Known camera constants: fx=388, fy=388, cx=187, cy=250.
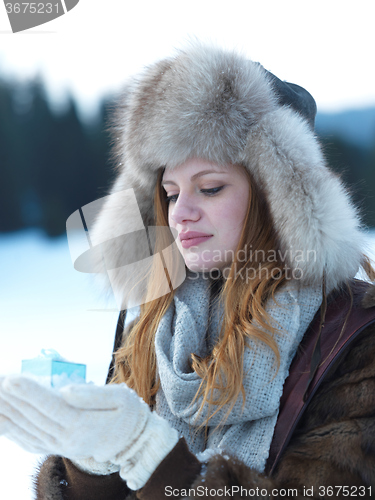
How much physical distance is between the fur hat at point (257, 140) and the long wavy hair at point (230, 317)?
70 mm

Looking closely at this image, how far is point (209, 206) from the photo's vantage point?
3.51 feet

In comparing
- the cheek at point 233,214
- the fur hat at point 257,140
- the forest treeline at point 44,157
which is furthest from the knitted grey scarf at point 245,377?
the forest treeline at point 44,157

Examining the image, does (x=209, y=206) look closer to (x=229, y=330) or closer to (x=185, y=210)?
(x=185, y=210)

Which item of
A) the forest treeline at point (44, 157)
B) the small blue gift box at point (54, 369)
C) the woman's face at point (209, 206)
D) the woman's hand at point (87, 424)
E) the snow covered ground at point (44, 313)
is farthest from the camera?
the forest treeline at point (44, 157)

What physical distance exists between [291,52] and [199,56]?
3.41 m

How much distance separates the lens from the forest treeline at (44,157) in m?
3.32

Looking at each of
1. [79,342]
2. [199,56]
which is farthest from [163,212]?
[79,342]

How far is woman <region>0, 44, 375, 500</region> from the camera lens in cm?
71

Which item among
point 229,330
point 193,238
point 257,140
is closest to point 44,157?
point 193,238

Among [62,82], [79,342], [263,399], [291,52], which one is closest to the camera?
[263,399]

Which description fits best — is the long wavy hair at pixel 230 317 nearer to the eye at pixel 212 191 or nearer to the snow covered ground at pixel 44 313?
the eye at pixel 212 191

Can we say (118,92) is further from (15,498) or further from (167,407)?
(15,498)

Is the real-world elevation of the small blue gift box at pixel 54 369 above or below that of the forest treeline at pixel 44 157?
above

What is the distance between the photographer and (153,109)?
1.07 metres
